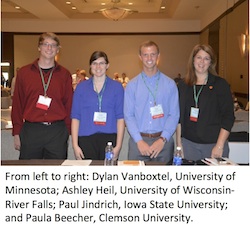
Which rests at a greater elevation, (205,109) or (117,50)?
(117,50)

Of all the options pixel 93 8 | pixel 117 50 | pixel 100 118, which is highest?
pixel 93 8

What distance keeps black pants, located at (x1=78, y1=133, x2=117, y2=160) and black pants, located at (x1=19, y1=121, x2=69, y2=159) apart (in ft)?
0.55

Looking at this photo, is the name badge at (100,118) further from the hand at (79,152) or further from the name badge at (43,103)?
the name badge at (43,103)

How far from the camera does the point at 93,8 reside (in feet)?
42.8

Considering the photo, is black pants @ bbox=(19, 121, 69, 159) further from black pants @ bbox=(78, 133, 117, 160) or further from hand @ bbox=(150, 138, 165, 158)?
hand @ bbox=(150, 138, 165, 158)

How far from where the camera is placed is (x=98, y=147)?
239 cm

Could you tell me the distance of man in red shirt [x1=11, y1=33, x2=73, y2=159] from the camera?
2.43 metres

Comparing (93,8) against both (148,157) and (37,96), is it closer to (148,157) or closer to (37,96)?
(37,96)

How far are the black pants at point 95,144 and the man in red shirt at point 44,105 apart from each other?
0.19m

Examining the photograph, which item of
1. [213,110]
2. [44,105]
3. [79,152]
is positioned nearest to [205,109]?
[213,110]

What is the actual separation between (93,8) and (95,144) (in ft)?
37.6

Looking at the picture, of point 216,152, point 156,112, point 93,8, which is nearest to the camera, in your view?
point 216,152
